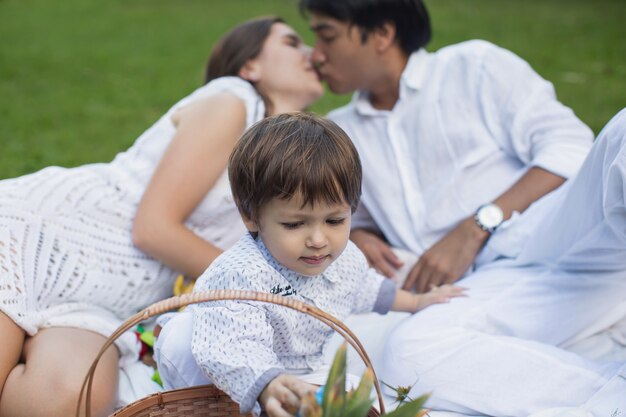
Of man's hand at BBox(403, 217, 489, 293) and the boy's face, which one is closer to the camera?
the boy's face

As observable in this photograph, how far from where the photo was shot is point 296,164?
2.15 meters

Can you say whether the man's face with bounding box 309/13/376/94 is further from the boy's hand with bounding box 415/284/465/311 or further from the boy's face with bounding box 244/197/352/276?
the boy's face with bounding box 244/197/352/276

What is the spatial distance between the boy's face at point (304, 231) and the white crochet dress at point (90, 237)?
3.22 feet

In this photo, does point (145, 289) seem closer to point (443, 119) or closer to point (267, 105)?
point (267, 105)

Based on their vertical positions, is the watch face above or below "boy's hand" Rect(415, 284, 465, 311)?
above

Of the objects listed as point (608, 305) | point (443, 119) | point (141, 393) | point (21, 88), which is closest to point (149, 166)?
point (141, 393)

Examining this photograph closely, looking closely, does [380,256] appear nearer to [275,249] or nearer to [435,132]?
[435,132]

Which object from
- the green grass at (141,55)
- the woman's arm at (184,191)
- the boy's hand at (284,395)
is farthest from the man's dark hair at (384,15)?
the green grass at (141,55)

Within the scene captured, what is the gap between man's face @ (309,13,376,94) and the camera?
3711 mm

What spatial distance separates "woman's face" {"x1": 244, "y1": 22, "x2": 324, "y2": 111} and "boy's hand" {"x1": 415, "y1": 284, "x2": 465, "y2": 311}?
1027mm

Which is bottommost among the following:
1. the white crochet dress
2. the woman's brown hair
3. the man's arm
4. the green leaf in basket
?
the man's arm

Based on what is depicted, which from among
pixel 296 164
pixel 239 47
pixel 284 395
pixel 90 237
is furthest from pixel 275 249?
pixel 239 47

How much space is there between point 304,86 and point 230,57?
0.34 meters

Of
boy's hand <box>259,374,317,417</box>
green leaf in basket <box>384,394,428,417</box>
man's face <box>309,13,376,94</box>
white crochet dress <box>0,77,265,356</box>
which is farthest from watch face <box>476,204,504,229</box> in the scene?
green leaf in basket <box>384,394,428,417</box>
